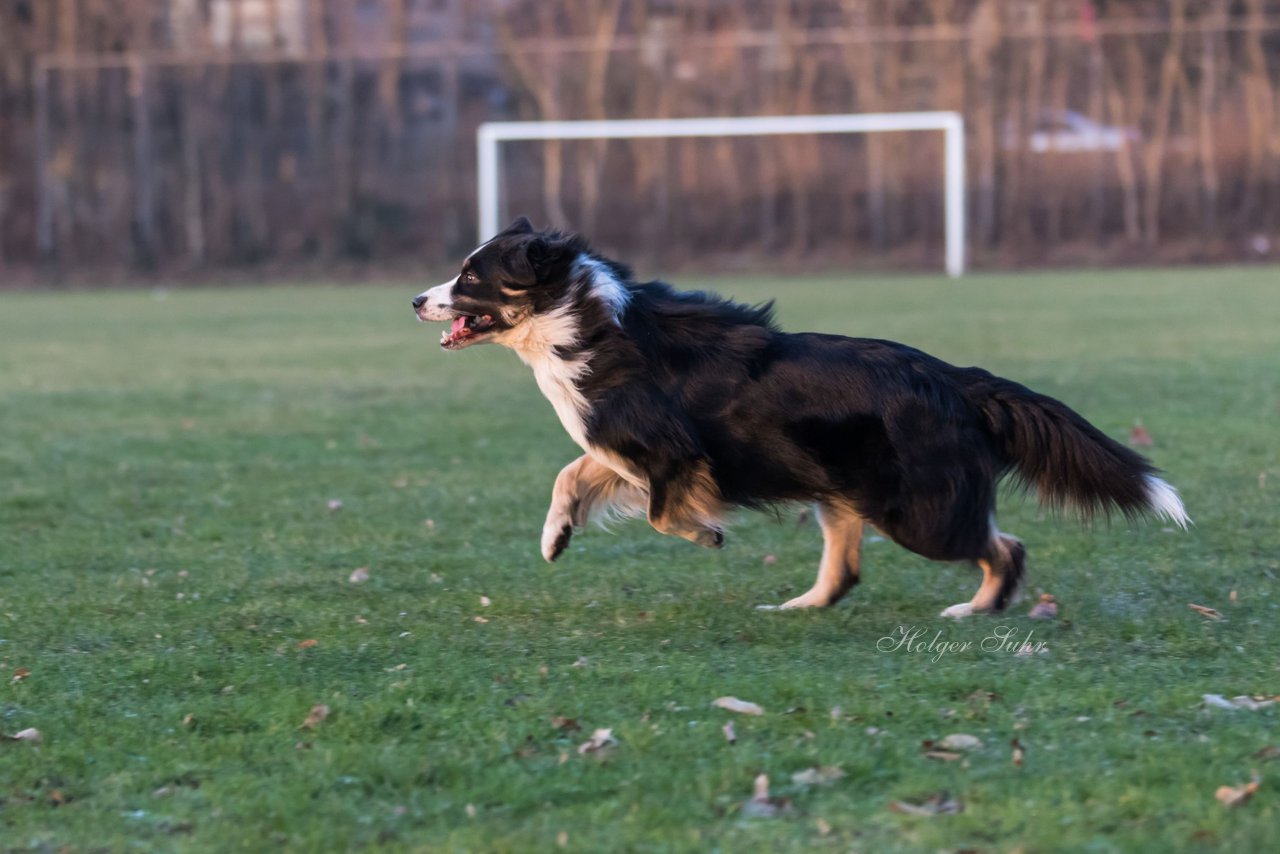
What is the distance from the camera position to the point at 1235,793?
12.0 ft

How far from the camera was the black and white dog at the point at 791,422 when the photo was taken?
543cm

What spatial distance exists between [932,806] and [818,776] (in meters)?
0.33

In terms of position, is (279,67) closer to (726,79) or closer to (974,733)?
(726,79)

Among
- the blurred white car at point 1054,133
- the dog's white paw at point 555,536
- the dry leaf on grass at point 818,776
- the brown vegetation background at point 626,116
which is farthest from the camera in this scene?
the blurred white car at point 1054,133

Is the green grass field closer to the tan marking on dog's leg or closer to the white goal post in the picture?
the tan marking on dog's leg

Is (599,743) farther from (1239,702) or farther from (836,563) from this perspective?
(836,563)

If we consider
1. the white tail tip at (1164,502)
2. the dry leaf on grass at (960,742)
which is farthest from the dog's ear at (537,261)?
the dry leaf on grass at (960,742)

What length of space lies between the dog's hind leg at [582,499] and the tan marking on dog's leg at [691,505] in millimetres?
219

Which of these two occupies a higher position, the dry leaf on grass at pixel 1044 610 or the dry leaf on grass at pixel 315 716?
the dry leaf on grass at pixel 315 716

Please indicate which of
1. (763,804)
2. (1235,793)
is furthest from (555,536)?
(1235,793)

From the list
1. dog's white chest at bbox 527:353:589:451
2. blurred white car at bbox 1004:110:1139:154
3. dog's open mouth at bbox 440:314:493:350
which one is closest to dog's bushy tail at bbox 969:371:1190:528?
dog's white chest at bbox 527:353:589:451

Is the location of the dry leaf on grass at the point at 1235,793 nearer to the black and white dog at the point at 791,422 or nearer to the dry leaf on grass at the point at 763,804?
the dry leaf on grass at the point at 763,804

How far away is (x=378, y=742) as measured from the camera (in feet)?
14.0

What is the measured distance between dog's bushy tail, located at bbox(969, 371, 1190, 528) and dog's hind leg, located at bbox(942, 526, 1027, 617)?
0.25 meters
